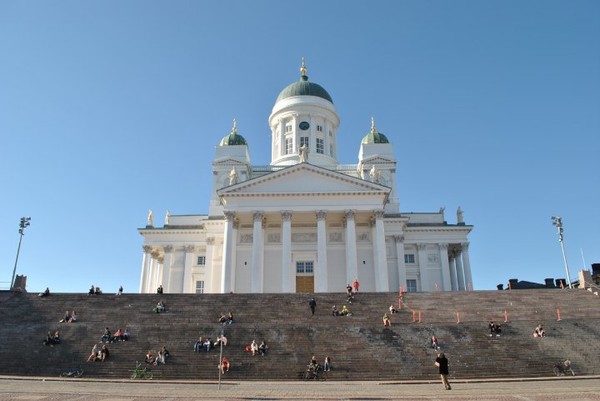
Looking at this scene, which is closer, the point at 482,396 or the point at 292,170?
the point at 482,396

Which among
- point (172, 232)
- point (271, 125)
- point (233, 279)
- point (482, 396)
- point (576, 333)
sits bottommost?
point (482, 396)

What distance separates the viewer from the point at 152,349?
24.7m

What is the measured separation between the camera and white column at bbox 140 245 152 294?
2010 inches

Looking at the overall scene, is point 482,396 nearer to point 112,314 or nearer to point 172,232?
point 112,314

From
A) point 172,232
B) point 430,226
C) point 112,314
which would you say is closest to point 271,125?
point 172,232

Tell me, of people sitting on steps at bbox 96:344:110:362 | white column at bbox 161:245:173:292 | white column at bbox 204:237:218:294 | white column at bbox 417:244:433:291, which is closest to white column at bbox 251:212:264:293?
white column at bbox 204:237:218:294

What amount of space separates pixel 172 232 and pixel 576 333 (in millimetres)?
38257

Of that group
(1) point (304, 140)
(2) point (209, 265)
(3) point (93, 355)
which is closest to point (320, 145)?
(1) point (304, 140)

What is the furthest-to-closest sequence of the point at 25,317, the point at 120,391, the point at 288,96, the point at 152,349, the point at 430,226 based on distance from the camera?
the point at 288,96 → the point at 430,226 → the point at 25,317 → the point at 152,349 → the point at 120,391

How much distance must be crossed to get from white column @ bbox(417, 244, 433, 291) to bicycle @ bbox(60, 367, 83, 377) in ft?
111

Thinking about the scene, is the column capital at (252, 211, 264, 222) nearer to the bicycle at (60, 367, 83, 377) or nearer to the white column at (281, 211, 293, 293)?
the white column at (281, 211, 293, 293)

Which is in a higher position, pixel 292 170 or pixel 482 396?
pixel 292 170

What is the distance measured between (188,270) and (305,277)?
45.4 ft

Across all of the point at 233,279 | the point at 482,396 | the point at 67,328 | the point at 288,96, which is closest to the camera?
the point at 482,396
